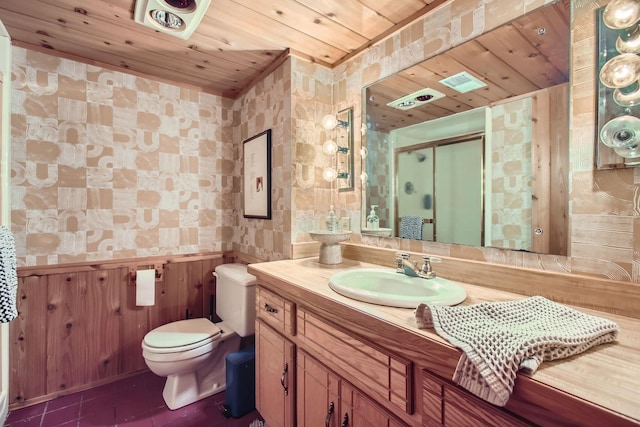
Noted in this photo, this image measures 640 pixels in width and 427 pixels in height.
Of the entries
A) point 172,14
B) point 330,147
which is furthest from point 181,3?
point 330,147

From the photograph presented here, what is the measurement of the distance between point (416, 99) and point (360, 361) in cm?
124

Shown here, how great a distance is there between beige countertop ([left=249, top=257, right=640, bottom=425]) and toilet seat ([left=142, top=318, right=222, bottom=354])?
36.8 inches

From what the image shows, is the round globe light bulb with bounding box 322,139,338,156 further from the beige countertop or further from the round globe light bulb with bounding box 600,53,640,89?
the round globe light bulb with bounding box 600,53,640,89

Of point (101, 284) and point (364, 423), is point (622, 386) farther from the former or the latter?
point (101, 284)

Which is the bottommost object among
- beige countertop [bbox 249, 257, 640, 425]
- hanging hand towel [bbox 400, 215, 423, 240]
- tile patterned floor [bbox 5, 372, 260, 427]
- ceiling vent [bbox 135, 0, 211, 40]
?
tile patterned floor [bbox 5, 372, 260, 427]

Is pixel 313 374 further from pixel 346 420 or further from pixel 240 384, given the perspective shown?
pixel 240 384

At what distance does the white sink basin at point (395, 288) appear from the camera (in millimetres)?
955

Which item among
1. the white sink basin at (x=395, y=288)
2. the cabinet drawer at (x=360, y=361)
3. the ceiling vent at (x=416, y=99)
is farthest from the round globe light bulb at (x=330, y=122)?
the cabinet drawer at (x=360, y=361)

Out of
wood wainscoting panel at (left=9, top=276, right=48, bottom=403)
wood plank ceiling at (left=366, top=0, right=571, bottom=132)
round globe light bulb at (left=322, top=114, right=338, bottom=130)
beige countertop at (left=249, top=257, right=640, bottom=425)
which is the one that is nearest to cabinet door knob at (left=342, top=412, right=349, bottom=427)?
beige countertop at (left=249, top=257, right=640, bottom=425)

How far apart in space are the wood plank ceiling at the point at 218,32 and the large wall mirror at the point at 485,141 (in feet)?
1.18

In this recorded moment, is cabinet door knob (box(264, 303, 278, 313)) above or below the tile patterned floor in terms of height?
above

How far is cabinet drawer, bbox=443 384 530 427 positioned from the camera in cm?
61

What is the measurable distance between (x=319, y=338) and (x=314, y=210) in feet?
3.14

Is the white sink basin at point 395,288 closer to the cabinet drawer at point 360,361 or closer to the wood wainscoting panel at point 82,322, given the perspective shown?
the cabinet drawer at point 360,361
